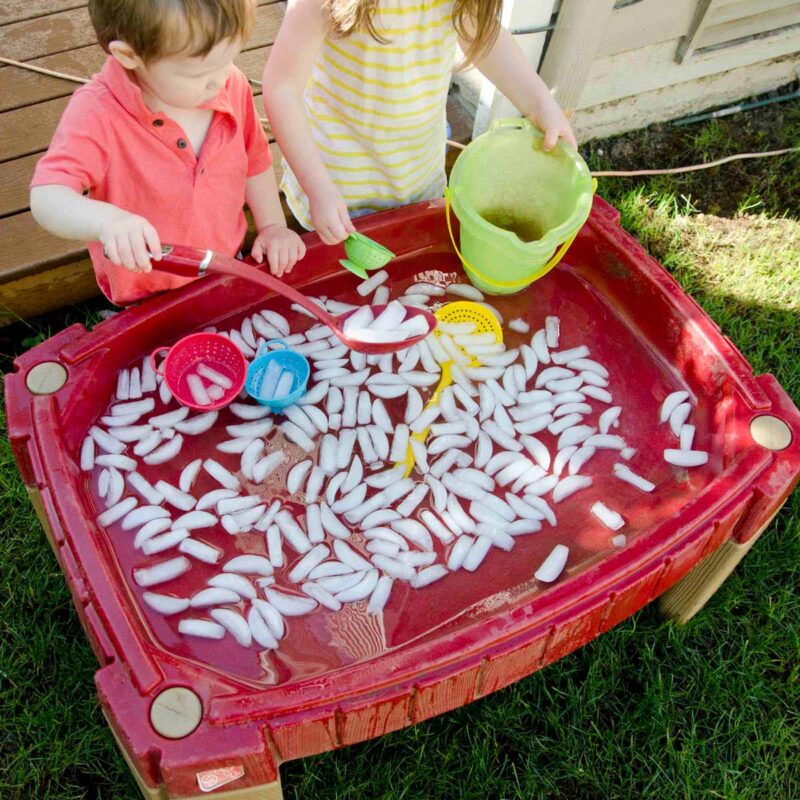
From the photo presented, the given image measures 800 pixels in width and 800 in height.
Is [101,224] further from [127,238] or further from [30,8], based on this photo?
[30,8]

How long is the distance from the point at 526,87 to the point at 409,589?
3.37ft

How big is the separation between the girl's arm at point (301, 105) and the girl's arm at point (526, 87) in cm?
40

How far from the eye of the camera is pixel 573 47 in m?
1.99

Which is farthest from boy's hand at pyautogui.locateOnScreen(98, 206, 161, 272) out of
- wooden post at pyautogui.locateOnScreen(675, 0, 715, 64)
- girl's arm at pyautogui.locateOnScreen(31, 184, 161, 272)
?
wooden post at pyautogui.locateOnScreen(675, 0, 715, 64)

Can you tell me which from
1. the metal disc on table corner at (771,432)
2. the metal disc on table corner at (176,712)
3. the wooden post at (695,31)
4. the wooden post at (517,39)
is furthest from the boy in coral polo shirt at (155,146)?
the wooden post at (695,31)

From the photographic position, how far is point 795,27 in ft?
8.24

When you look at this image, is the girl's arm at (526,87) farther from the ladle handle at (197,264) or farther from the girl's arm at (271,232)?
the ladle handle at (197,264)

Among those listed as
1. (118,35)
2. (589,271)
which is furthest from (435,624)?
(118,35)

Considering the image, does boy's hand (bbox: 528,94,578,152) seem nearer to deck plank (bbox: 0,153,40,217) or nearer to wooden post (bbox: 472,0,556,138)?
wooden post (bbox: 472,0,556,138)

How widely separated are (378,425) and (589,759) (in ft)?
2.44

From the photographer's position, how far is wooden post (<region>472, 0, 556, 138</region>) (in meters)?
1.95

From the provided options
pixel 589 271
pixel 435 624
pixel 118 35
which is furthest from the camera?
pixel 589 271

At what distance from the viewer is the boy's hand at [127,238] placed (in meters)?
1.21

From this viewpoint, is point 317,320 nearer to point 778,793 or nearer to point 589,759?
point 589,759
